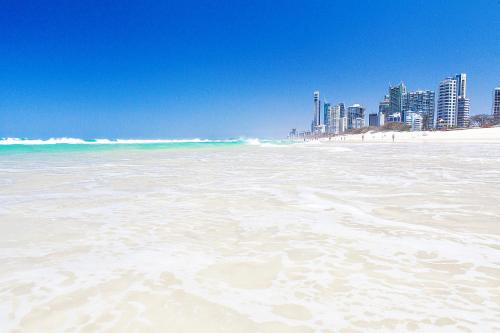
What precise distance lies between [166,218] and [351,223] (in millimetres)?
2869

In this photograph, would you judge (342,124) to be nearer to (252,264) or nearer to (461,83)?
(461,83)

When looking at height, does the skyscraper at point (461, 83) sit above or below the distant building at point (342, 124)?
above

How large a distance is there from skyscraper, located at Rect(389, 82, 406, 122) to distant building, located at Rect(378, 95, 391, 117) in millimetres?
2158

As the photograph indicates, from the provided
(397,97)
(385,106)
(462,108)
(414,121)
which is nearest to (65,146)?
(414,121)

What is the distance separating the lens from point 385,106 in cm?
16925

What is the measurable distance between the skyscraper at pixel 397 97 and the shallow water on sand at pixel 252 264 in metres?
170

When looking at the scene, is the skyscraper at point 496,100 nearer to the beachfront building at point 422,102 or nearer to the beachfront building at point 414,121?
the beachfront building at point 414,121

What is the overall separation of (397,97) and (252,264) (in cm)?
17795

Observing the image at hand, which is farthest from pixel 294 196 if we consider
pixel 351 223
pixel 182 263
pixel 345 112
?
pixel 345 112

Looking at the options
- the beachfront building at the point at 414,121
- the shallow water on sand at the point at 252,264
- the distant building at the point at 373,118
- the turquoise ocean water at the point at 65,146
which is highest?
the distant building at the point at 373,118

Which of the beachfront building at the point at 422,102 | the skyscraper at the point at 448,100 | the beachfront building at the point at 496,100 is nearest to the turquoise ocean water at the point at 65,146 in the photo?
the skyscraper at the point at 448,100

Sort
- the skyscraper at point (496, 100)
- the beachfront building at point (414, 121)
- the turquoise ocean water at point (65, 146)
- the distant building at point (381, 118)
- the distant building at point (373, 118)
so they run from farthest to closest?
the distant building at point (373, 118) → the distant building at point (381, 118) → the skyscraper at point (496, 100) → the beachfront building at point (414, 121) → the turquoise ocean water at point (65, 146)

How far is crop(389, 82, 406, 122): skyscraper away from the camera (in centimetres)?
15850

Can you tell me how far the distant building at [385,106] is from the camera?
165688mm
